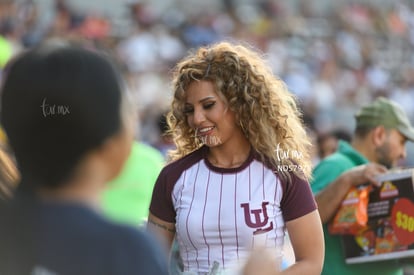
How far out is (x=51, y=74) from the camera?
1.89 m

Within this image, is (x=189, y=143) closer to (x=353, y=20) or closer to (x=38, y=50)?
(x=38, y=50)

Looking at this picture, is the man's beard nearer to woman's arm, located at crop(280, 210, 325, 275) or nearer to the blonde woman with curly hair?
the blonde woman with curly hair

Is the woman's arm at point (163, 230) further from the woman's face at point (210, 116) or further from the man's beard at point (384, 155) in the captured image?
the man's beard at point (384, 155)

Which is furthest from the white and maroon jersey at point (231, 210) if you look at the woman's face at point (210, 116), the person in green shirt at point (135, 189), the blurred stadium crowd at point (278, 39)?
the blurred stadium crowd at point (278, 39)

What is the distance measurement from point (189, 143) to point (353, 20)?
52.3 ft

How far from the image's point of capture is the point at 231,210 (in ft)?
11.7

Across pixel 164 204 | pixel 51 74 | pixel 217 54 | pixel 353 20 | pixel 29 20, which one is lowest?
pixel 51 74

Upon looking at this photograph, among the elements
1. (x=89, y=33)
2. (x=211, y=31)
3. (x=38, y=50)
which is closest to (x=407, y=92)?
(x=211, y=31)

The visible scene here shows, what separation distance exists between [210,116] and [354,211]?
51.6 inches

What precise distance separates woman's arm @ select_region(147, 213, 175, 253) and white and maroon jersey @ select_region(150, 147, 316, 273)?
2.3 inches

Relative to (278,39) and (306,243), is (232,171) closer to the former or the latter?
(306,243)

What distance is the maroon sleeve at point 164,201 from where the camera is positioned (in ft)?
12.1

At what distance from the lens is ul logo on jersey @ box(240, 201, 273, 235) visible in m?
3.52

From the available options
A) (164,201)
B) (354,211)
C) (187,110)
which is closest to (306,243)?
(164,201)
